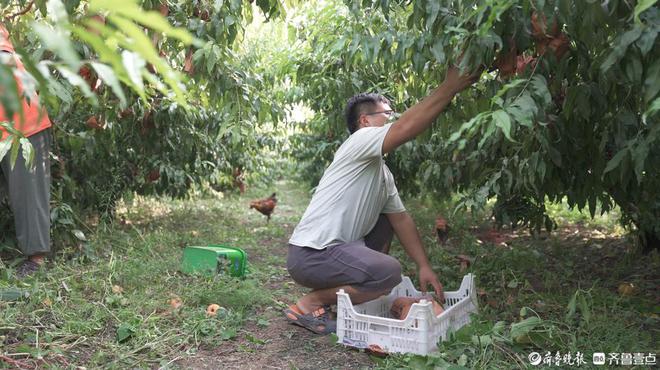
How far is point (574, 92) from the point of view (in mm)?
2104

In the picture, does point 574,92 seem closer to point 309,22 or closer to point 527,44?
point 527,44

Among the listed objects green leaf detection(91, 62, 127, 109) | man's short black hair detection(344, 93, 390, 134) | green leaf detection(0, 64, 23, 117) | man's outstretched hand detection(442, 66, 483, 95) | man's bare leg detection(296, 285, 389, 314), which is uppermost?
man's short black hair detection(344, 93, 390, 134)

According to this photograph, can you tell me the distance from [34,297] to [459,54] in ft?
6.66

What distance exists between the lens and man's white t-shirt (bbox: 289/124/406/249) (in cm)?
274

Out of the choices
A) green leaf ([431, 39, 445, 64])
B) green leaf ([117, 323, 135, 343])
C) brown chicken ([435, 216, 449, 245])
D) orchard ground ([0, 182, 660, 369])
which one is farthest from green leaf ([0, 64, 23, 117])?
brown chicken ([435, 216, 449, 245])

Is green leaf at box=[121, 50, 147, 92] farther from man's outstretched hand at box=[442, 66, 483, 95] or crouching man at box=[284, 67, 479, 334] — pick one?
crouching man at box=[284, 67, 479, 334]

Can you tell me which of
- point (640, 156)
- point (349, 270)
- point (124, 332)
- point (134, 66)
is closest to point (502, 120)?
point (640, 156)

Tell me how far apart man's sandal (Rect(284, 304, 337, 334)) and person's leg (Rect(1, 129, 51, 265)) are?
1474 mm

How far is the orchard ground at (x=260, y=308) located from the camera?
239 centimetres

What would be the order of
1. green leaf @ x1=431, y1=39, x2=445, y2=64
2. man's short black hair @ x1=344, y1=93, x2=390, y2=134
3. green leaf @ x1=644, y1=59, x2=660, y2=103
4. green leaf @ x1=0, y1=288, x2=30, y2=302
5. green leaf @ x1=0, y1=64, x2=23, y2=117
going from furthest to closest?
man's short black hair @ x1=344, y1=93, x2=390, y2=134
green leaf @ x1=0, y1=288, x2=30, y2=302
green leaf @ x1=431, y1=39, x2=445, y2=64
green leaf @ x1=644, y1=59, x2=660, y2=103
green leaf @ x1=0, y1=64, x2=23, y2=117

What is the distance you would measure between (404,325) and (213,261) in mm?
1405

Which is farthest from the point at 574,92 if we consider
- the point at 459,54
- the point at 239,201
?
the point at 239,201

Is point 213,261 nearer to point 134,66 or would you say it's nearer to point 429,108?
point 429,108

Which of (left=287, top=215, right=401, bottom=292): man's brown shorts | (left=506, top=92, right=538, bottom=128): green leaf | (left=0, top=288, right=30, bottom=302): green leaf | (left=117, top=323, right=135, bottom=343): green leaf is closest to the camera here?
(left=506, top=92, right=538, bottom=128): green leaf
